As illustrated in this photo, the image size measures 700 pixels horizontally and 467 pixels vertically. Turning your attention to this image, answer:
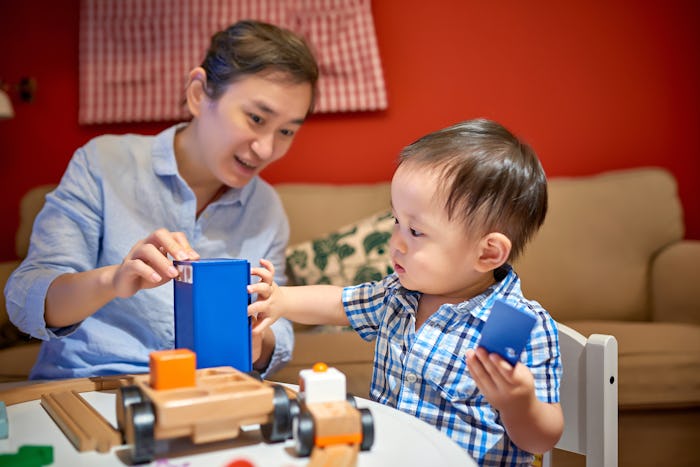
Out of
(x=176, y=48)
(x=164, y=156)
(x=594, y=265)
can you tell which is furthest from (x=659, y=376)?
(x=176, y=48)

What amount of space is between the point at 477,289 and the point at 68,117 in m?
2.28

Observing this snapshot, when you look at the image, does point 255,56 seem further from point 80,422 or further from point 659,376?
point 659,376

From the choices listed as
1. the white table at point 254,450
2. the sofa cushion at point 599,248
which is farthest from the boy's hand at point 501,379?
the sofa cushion at point 599,248

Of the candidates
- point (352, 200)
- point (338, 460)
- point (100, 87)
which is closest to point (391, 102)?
point (352, 200)

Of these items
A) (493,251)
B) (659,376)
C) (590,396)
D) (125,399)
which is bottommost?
(659,376)

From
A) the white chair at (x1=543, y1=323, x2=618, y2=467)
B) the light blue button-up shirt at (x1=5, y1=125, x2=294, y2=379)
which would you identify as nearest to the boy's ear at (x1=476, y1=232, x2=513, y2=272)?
the white chair at (x1=543, y1=323, x2=618, y2=467)

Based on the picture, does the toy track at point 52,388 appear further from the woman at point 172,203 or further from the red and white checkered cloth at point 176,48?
the red and white checkered cloth at point 176,48

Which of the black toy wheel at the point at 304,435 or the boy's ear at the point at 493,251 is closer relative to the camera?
the black toy wheel at the point at 304,435

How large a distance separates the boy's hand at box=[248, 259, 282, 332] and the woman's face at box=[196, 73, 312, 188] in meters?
0.40

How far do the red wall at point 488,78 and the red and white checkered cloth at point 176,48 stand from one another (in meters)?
0.07

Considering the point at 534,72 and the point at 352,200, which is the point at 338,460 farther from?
the point at 534,72

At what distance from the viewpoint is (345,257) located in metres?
2.28

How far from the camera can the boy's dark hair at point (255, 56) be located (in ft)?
4.67

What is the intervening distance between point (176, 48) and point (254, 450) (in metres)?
2.37
